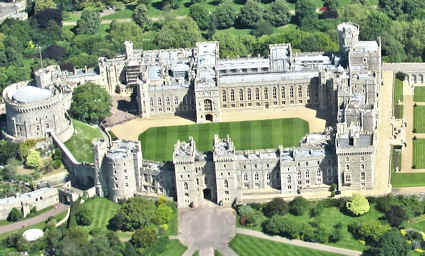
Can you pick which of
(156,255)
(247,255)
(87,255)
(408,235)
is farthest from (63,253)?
(408,235)

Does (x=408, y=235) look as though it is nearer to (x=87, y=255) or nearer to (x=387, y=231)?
(x=387, y=231)

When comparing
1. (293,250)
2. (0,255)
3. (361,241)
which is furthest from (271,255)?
(0,255)

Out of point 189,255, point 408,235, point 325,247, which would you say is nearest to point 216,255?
point 189,255

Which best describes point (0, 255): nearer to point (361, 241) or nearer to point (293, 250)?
point (293, 250)

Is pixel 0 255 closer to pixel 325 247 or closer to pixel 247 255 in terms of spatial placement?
pixel 247 255

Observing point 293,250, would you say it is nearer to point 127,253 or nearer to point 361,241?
point 361,241
